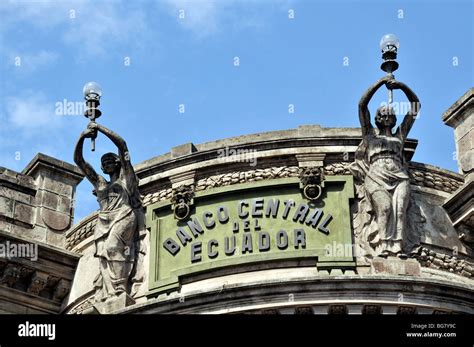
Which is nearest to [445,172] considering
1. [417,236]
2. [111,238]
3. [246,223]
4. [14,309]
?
[417,236]

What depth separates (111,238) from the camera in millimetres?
35969

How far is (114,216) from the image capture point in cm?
3625

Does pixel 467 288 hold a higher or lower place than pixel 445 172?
lower

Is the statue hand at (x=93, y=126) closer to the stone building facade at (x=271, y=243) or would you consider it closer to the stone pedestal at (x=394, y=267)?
the stone building facade at (x=271, y=243)

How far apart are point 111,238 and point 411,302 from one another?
6.51m

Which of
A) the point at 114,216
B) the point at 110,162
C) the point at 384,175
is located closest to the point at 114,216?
the point at 114,216

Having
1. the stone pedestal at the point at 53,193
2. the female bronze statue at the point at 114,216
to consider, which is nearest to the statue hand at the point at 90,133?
the female bronze statue at the point at 114,216

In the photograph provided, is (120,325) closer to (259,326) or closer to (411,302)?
(259,326)

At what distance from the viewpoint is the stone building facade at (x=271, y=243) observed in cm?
3331

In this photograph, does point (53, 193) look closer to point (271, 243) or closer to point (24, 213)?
point (24, 213)

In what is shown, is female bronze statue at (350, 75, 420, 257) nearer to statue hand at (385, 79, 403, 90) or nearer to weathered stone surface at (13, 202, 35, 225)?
statue hand at (385, 79, 403, 90)

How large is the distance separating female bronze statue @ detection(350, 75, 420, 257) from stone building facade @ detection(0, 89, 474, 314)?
295 mm

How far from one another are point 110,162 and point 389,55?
6.20m

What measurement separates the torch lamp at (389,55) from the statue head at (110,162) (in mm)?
5812
